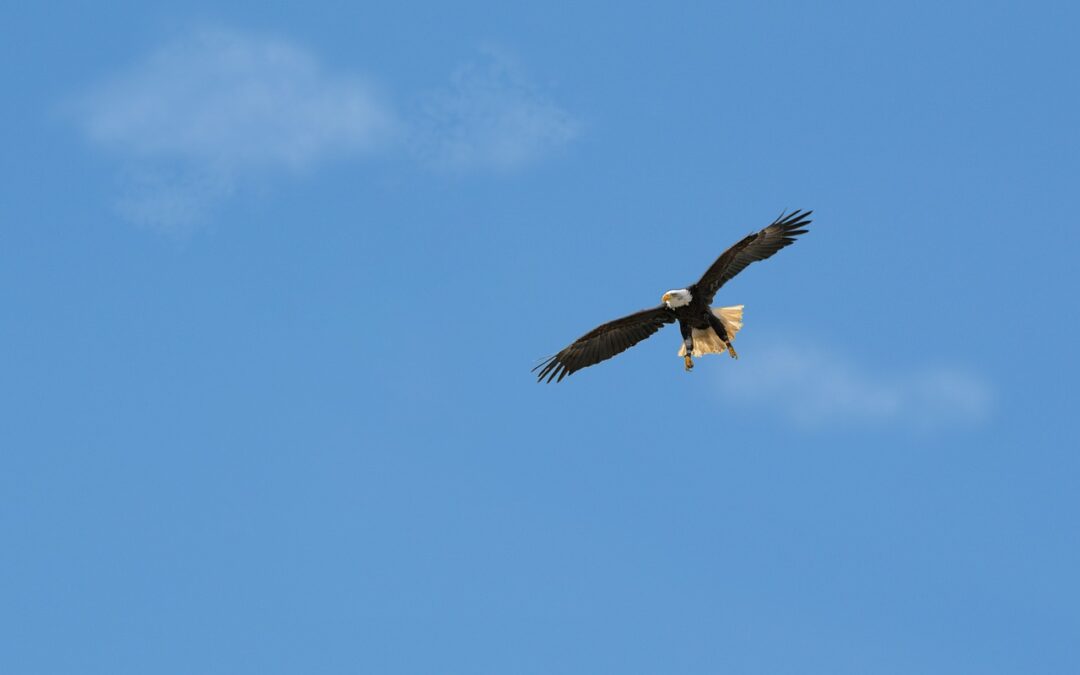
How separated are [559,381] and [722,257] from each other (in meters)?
3.74

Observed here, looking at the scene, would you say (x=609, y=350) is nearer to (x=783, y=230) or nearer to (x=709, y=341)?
(x=709, y=341)

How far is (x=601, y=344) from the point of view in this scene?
28703mm

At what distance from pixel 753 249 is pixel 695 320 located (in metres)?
1.49

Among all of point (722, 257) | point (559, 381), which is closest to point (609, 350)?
point (559, 381)

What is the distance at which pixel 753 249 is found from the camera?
27.0 metres

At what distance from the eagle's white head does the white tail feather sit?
0.54 metres

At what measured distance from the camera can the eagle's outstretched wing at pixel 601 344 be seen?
2833 centimetres

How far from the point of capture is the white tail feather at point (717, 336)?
90.2ft

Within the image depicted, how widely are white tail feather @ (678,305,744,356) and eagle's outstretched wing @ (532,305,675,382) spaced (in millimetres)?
674

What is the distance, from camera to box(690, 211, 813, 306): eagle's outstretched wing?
87.9ft

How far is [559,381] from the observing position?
28766 millimetres

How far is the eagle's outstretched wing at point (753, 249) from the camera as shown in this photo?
26797mm

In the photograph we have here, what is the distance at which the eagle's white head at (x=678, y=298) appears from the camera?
27.2m

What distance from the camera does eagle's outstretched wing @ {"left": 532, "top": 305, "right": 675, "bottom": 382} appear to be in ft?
92.9
